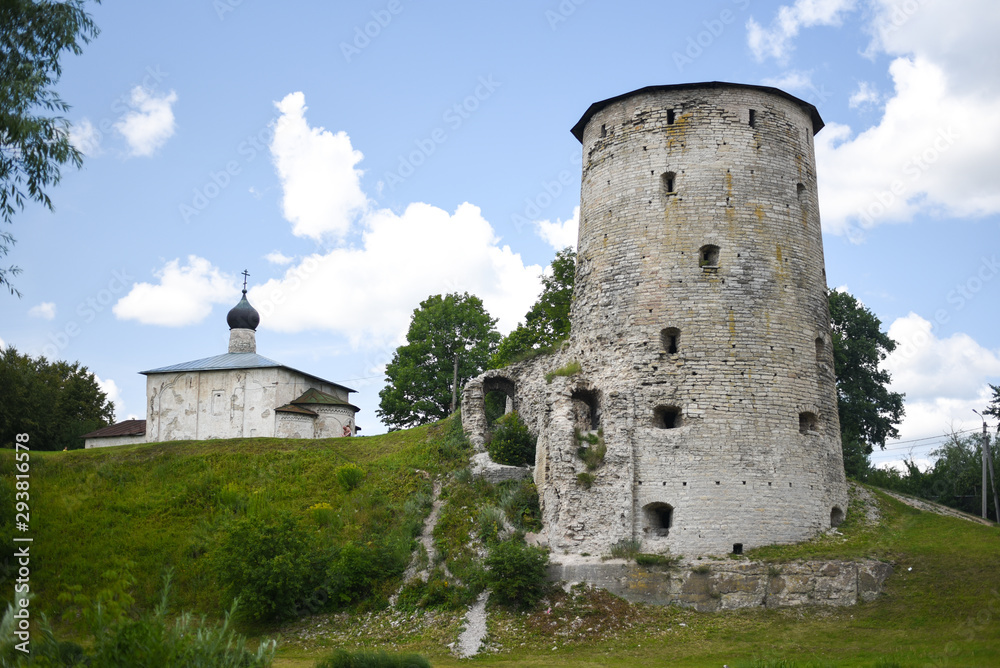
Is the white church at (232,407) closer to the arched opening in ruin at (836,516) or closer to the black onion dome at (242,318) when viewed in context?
the black onion dome at (242,318)

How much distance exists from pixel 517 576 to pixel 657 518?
4011mm

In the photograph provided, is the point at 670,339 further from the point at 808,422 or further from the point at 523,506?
the point at 523,506

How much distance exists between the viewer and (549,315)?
114ft

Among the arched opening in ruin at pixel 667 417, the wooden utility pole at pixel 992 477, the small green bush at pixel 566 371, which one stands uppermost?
the small green bush at pixel 566 371

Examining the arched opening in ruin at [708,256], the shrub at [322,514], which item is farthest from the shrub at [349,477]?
the arched opening in ruin at [708,256]

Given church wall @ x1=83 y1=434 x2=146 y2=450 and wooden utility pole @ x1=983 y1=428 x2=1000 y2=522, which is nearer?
wooden utility pole @ x1=983 y1=428 x2=1000 y2=522

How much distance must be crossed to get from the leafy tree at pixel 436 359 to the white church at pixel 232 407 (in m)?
4.34

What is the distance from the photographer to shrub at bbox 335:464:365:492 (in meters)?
26.1

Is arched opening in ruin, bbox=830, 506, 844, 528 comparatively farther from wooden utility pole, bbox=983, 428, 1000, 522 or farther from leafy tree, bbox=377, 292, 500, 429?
leafy tree, bbox=377, 292, 500, 429

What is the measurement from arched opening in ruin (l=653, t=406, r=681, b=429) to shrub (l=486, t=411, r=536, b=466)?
16.2 ft

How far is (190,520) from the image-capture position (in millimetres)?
24734

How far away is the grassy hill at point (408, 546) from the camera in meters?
17.3

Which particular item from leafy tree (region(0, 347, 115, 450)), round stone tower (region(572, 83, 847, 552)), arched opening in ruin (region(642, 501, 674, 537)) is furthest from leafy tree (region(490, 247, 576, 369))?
leafy tree (region(0, 347, 115, 450))

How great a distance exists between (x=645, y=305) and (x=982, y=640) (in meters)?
10.5
